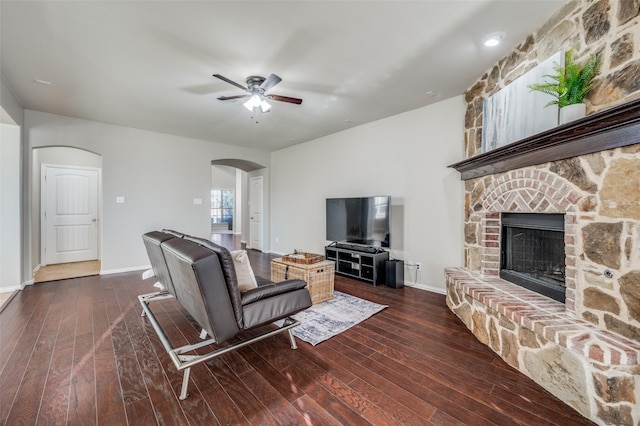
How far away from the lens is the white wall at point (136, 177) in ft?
14.9

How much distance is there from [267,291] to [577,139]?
8.26 feet

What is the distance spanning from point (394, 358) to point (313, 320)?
98 centimetres

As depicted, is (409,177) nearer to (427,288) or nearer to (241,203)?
(427,288)

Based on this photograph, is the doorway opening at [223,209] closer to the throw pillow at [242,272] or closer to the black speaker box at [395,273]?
the black speaker box at [395,273]

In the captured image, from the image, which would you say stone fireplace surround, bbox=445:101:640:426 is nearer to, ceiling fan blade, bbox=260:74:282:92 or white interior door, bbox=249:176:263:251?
ceiling fan blade, bbox=260:74:282:92

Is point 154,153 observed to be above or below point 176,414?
above

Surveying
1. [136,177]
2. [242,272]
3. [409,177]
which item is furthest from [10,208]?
[409,177]

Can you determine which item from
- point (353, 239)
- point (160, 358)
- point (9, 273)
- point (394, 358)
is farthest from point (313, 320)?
point (9, 273)

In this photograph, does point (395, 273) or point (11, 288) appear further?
point (395, 273)

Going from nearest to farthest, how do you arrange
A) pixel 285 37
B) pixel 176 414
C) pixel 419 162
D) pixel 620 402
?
pixel 620 402
pixel 176 414
pixel 285 37
pixel 419 162

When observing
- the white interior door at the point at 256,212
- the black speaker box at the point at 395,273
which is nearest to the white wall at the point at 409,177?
the black speaker box at the point at 395,273

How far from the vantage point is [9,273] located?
3.86 metres

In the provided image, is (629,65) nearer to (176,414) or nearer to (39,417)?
(176,414)

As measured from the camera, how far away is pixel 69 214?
5.66 metres
